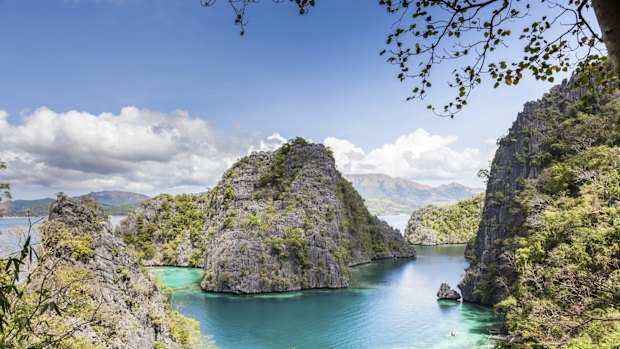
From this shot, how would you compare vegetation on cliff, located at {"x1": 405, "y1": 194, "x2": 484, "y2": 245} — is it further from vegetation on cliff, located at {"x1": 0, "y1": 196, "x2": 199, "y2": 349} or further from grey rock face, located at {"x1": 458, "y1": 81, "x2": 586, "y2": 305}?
vegetation on cliff, located at {"x1": 0, "y1": 196, "x2": 199, "y2": 349}

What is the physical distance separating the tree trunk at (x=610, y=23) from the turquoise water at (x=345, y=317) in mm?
34294

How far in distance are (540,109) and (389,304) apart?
33832 millimetres

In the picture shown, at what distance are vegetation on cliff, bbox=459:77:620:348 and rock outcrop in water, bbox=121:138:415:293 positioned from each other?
1014 inches

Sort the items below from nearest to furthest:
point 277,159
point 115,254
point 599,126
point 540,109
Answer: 1. point 115,254
2. point 599,126
3. point 540,109
4. point 277,159

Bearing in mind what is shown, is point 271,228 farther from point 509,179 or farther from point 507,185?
point 509,179

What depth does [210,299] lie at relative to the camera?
2024 inches

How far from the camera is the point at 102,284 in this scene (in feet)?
72.5

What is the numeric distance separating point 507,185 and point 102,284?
47.0 meters

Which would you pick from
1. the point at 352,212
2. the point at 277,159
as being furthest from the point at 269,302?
the point at 352,212

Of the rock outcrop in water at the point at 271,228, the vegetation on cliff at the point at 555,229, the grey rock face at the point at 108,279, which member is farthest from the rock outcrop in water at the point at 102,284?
the rock outcrop in water at the point at 271,228

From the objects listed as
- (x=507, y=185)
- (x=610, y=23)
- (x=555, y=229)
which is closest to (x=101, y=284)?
(x=610, y=23)

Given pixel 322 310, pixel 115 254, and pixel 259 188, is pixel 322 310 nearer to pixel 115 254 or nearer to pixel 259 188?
pixel 115 254

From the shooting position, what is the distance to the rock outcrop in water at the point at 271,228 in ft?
189

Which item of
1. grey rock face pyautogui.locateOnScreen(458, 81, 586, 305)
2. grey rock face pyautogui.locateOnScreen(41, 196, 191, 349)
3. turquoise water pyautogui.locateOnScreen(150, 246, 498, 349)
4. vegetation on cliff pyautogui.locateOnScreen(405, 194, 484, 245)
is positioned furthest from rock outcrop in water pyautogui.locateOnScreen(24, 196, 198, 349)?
vegetation on cliff pyautogui.locateOnScreen(405, 194, 484, 245)
